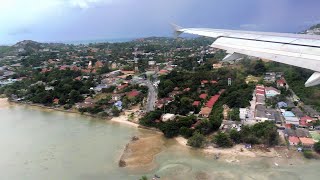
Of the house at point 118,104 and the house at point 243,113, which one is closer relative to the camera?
the house at point 243,113

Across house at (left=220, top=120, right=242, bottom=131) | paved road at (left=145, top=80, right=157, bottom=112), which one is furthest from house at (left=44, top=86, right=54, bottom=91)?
house at (left=220, top=120, right=242, bottom=131)

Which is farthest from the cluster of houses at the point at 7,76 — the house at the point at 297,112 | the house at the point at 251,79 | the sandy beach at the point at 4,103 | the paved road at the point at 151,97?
the house at the point at 297,112

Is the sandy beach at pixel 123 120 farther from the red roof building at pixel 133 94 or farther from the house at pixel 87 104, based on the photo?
the red roof building at pixel 133 94

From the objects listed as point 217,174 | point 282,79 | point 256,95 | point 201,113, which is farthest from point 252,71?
point 217,174

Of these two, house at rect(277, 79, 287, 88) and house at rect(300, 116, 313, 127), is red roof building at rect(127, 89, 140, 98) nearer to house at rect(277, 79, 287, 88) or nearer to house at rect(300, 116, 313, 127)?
house at rect(277, 79, 287, 88)

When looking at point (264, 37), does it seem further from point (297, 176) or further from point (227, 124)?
point (227, 124)

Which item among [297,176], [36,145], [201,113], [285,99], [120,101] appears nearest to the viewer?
[297,176]

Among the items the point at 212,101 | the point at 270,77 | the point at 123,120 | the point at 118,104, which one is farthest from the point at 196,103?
the point at 270,77
